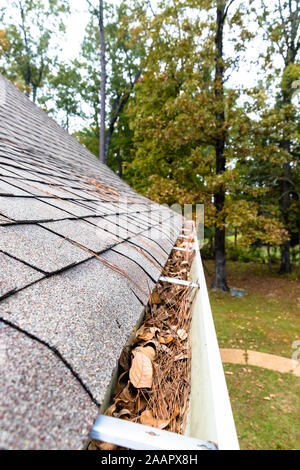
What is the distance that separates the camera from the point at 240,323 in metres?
7.98

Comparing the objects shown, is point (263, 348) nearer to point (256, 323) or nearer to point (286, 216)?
point (256, 323)

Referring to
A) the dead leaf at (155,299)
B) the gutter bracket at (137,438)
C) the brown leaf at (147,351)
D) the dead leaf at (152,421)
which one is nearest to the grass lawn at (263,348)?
the dead leaf at (155,299)

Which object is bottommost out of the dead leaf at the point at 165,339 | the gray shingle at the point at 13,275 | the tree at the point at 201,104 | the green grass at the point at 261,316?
the green grass at the point at 261,316

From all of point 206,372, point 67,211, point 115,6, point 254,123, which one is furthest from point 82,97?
point 206,372

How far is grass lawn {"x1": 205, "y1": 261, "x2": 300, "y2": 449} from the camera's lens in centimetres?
395

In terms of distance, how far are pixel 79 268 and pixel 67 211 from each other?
0.73m

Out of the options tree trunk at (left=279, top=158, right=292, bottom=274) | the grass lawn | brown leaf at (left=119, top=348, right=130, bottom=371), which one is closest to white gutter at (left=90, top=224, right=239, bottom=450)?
brown leaf at (left=119, top=348, right=130, bottom=371)

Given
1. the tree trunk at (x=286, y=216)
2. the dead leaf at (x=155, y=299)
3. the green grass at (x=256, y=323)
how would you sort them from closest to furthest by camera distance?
the dead leaf at (x=155, y=299)
the green grass at (x=256, y=323)
the tree trunk at (x=286, y=216)

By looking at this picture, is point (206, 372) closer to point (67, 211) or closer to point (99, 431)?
point (99, 431)

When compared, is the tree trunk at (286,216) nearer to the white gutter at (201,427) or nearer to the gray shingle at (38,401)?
the white gutter at (201,427)

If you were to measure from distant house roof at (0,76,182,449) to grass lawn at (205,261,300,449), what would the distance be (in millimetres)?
4156

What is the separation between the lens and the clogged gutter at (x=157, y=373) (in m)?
0.91

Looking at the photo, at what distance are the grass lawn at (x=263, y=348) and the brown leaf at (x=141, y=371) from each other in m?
3.96

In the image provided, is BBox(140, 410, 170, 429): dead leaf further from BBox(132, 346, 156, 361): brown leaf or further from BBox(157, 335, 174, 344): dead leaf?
BBox(157, 335, 174, 344): dead leaf
